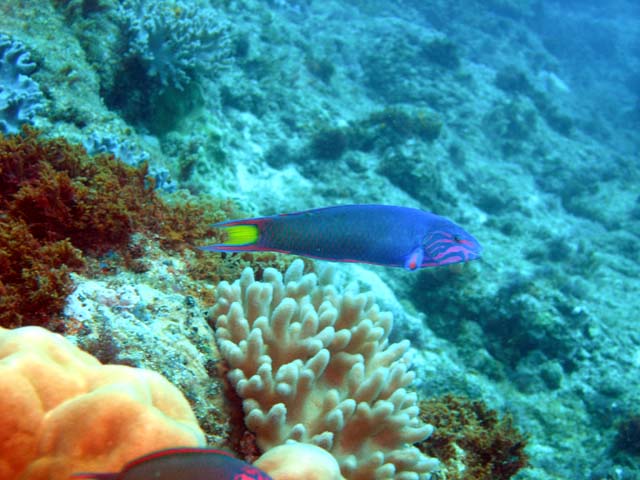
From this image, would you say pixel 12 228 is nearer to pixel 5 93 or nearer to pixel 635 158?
pixel 5 93

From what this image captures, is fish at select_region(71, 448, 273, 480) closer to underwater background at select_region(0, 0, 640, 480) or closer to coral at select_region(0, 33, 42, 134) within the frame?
underwater background at select_region(0, 0, 640, 480)

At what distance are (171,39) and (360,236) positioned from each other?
5.42 metres

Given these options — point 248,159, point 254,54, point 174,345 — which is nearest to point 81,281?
point 174,345

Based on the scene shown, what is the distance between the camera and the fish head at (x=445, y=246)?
99.3 inches

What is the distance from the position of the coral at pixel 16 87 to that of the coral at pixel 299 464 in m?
4.15

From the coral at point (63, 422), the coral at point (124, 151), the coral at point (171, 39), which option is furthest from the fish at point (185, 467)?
the coral at point (171, 39)

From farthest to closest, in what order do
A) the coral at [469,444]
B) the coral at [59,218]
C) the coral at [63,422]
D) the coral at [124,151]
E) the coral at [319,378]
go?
1. the coral at [124,151]
2. the coral at [469,444]
3. the coral at [319,378]
4. the coral at [59,218]
5. the coral at [63,422]

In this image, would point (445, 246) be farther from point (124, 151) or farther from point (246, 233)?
point (124, 151)

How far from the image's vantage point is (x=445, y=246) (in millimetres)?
2529

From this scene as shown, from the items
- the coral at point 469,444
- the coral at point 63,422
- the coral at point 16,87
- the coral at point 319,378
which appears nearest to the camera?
the coral at point 63,422

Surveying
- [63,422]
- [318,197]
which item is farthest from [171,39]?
[63,422]

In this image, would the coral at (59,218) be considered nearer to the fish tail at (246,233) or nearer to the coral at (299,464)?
the fish tail at (246,233)

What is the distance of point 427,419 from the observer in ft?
11.6

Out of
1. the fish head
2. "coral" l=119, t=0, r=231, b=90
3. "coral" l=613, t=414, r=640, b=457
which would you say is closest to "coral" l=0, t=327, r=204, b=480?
the fish head
